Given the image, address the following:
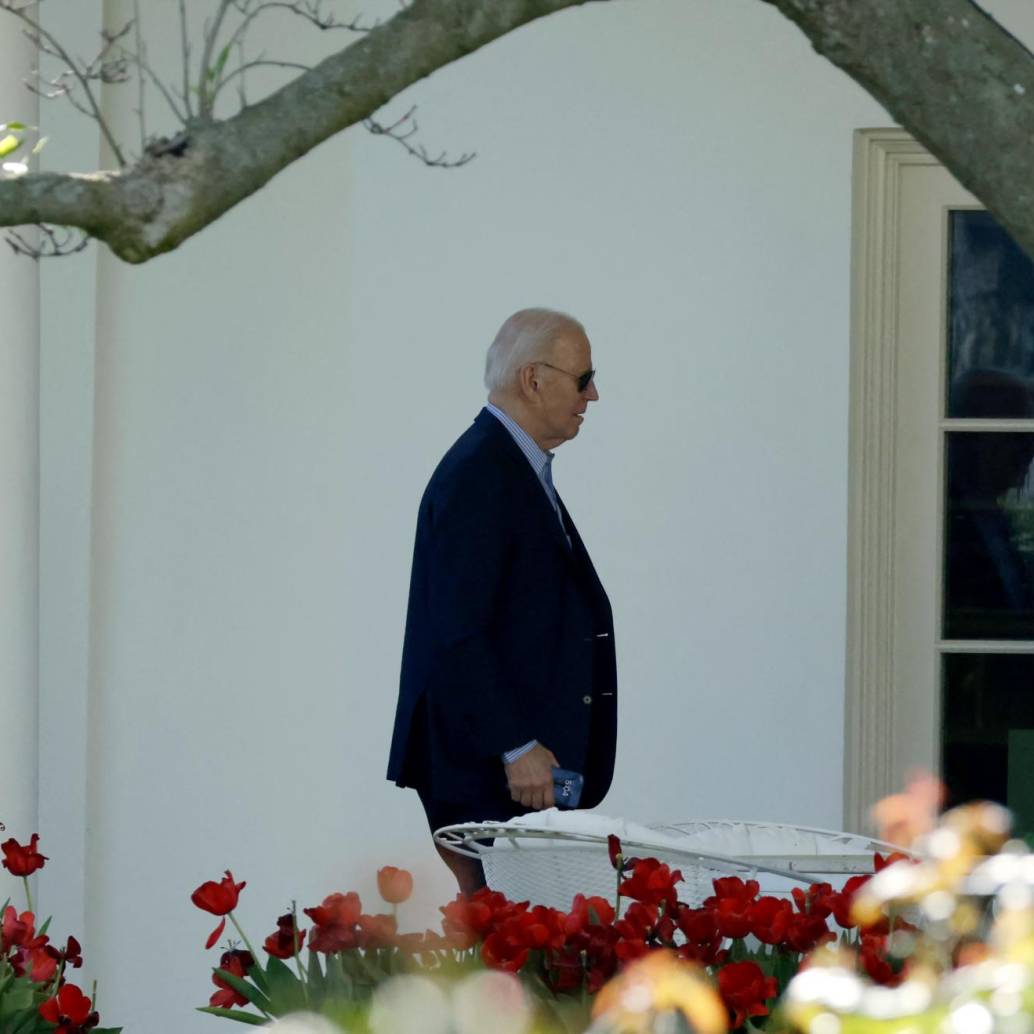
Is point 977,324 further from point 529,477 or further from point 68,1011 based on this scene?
point 68,1011

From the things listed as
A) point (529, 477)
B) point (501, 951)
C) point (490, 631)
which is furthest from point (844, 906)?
point (529, 477)

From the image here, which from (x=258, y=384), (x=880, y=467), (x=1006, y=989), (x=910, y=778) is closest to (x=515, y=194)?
(x=258, y=384)

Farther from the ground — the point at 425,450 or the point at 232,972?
the point at 425,450

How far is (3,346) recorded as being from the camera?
13.8 ft

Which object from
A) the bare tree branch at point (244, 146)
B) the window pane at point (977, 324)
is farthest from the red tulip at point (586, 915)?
the window pane at point (977, 324)

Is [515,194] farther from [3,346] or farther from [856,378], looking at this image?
[3,346]

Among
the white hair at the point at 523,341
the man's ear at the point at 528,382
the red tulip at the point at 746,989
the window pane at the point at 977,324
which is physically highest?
the window pane at the point at 977,324

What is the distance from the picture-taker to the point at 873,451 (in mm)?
5008

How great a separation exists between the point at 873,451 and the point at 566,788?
1666 millimetres

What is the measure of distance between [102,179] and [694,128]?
301 cm

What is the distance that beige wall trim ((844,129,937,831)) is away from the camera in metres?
4.98

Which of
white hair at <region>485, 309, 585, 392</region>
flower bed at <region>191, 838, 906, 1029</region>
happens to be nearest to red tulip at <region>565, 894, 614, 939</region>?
flower bed at <region>191, 838, 906, 1029</region>

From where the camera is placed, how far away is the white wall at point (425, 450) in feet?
16.2

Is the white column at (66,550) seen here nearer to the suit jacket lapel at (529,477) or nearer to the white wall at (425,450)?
the white wall at (425,450)
